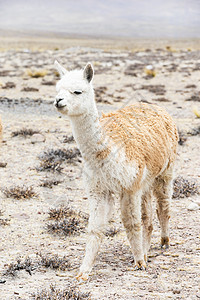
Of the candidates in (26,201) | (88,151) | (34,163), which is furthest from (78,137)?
(34,163)

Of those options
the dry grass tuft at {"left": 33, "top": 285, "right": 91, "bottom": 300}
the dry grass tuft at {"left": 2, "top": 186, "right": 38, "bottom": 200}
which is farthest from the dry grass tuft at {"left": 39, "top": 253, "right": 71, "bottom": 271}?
the dry grass tuft at {"left": 2, "top": 186, "right": 38, "bottom": 200}

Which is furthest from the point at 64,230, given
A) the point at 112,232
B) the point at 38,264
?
the point at 38,264

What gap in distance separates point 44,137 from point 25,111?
3.40 meters

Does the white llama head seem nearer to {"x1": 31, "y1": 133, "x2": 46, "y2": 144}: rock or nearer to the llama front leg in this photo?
the llama front leg

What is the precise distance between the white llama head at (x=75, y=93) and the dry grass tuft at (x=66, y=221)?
1.99 m

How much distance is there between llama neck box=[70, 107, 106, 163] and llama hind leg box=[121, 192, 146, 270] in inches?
20.4

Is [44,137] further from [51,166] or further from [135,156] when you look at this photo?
[135,156]

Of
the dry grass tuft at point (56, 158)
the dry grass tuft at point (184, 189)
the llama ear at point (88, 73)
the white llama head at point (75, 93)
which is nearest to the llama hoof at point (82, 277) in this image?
the white llama head at point (75, 93)

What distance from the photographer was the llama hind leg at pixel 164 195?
4.45m

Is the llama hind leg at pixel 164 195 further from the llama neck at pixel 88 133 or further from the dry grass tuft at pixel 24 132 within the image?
the dry grass tuft at pixel 24 132

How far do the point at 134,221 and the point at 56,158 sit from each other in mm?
4062

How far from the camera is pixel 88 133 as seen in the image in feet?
11.5

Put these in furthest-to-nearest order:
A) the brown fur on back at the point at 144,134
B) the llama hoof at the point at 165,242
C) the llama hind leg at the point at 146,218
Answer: the llama hoof at the point at 165,242 < the llama hind leg at the point at 146,218 < the brown fur on back at the point at 144,134

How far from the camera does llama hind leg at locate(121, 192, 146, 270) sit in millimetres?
3730
